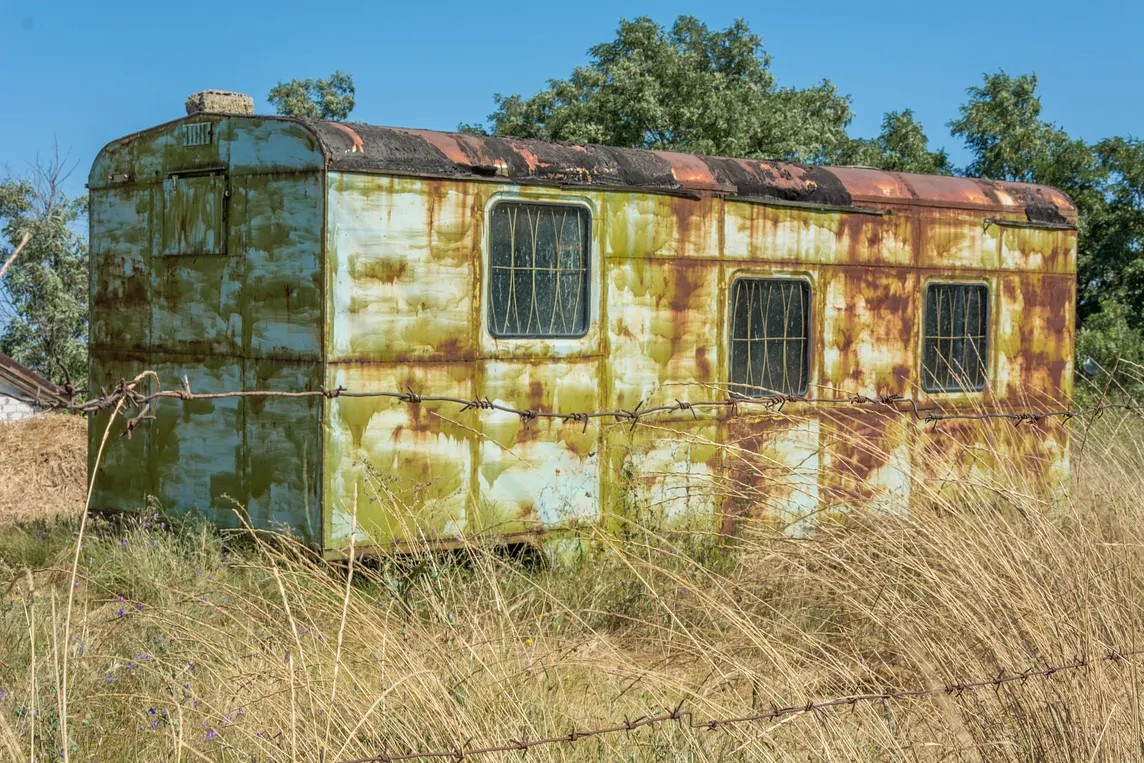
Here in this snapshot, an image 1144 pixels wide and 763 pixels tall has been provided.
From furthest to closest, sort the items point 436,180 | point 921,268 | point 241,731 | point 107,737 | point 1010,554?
point 921,268, point 436,180, point 1010,554, point 107,737, point 241,731

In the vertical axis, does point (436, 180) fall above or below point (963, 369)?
above

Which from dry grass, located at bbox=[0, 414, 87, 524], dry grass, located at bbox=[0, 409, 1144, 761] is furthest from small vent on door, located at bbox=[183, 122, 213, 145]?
dry grass, located at bbox=[0, 414, 87, 524]

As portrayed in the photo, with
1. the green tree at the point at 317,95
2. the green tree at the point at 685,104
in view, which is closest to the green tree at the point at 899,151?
the green tree at the point at 685,104

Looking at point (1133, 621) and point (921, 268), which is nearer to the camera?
point (1133, 621)

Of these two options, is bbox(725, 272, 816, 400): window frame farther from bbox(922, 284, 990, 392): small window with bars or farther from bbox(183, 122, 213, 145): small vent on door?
Result: bbox(183, 122, 213, 145): small vent on door

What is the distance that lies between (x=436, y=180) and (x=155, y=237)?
1.99 meters

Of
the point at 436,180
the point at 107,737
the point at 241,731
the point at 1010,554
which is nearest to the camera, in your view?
the point at 241,731

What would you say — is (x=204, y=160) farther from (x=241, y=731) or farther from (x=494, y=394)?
(x=241, y=731)

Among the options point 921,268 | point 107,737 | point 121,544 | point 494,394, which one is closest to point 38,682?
point 107,737

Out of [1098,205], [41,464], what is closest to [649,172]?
[41,464]

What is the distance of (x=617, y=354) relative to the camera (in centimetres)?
723

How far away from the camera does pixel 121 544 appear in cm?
682

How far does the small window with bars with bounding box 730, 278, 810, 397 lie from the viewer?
7.88 meters

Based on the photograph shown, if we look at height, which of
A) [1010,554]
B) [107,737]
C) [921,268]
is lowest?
[107,737]
